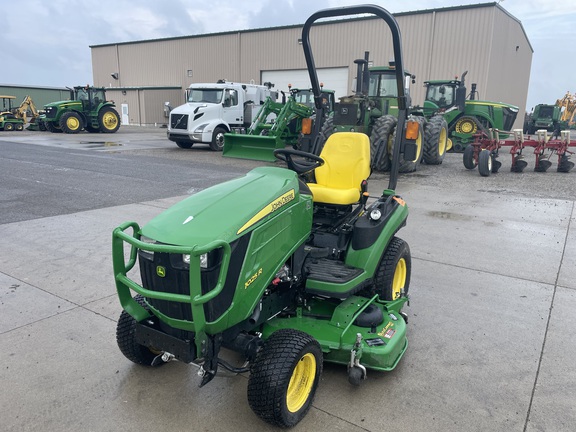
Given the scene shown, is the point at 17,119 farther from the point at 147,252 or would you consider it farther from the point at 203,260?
A: the point at 203,260

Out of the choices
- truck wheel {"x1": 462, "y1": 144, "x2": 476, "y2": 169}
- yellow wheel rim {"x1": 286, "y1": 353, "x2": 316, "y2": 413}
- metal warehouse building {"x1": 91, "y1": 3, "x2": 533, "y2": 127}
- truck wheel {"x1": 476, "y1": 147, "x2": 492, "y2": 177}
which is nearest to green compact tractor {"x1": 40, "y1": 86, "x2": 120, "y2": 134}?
metal warehouse building {"x1": 91, "y1": 3, "x2": 533, "y2": 127}

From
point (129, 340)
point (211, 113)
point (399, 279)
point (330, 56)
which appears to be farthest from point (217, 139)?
point (129, 340)

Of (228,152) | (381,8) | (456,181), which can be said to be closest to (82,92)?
(228,152)

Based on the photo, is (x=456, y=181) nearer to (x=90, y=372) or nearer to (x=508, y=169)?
(x=508, y=169)

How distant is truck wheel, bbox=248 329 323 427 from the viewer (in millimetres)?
2148

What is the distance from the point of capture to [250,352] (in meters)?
2.35

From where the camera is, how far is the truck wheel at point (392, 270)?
3.21 metres

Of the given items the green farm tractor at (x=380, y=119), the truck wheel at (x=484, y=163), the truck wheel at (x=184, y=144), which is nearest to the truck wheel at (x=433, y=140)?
the green farm tractor at (x=380, y=119)

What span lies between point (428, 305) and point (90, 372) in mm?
2502

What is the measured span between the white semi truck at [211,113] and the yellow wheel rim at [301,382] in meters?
13.3

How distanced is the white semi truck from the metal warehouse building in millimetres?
9155

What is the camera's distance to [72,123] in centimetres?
2130

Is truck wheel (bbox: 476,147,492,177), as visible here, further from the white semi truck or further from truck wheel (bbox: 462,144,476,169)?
the white semi truck

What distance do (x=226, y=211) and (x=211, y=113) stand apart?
1365 cm
